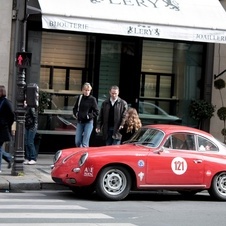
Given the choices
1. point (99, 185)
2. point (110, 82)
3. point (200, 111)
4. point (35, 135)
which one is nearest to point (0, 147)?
point (35, 135)

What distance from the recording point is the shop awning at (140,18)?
15.4 meters

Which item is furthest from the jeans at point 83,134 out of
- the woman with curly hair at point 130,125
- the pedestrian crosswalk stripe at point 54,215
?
the pedestrian crosswalk stripe at point 54,215

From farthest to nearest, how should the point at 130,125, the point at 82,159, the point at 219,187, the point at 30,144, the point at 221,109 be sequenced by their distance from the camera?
the point at 221,109 → the point at 30,144 → the point at 130,125 → the point at 219,187 → the point at 82,159

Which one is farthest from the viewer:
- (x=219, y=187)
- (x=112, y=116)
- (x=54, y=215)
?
(x=112, y=116)

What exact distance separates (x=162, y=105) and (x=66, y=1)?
480 cm

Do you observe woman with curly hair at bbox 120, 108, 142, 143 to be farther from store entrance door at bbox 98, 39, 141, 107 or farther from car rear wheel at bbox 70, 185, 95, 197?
store entrance door at bbox 98, 39, 141, 107

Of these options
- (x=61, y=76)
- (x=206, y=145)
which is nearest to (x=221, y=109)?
(x=61, y=76)

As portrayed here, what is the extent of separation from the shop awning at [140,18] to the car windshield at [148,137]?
407cm

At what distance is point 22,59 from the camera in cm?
1339

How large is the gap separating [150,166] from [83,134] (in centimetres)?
395

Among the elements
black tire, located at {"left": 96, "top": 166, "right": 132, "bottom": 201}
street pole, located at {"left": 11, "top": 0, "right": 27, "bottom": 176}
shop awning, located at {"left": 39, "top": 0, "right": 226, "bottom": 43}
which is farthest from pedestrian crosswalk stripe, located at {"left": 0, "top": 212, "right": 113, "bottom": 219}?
shop awning, located at {"left": 39, "top": 0, "right": 226, "bottom": 43}

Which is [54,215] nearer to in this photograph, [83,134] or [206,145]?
[206,145]

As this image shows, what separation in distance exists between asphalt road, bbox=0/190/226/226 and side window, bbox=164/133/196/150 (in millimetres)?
1054

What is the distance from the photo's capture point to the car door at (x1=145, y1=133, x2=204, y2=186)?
37.7 feet
